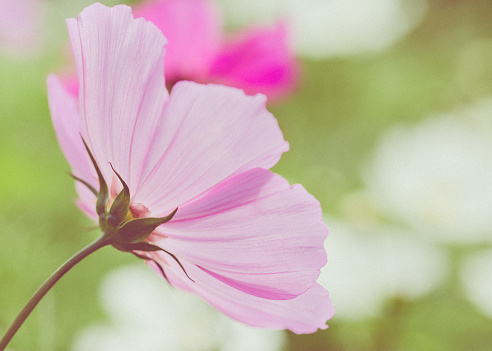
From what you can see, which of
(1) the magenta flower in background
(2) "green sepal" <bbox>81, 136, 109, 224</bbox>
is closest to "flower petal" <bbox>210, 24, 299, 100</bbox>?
(1) the magenta flower in background

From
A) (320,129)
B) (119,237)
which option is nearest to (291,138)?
(320,129)

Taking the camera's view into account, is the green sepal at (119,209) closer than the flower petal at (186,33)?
Yes

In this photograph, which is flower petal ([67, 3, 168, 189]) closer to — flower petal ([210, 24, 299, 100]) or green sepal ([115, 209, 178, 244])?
green sepal ([115, 209, 178, 244])

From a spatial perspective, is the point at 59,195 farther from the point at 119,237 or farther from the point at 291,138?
the point at 119,237

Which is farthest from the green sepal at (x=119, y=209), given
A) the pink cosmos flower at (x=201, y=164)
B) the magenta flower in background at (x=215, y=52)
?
the magenta flower in background at (x=215, y=52)

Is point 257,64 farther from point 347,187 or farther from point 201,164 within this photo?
point 347,187

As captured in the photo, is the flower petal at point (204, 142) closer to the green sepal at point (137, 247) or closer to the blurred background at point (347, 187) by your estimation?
the green sepal at point (137, 247)

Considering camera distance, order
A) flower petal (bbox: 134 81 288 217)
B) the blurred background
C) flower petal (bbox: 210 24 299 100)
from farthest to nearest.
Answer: the blurred background
flower petal (bbox: 210 24 299 100)
flower petal (bbox: 134 81 288 217)

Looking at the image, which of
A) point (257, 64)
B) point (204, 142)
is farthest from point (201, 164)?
point (257, 64)
